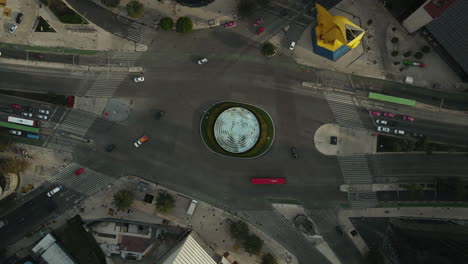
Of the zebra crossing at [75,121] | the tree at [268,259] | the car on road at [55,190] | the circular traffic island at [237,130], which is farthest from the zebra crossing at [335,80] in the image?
the car on road at [55,190]

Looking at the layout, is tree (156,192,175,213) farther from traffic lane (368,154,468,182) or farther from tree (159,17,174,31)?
traffic lane (368,154,468,182)

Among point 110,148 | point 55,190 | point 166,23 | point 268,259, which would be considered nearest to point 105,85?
point 110,148

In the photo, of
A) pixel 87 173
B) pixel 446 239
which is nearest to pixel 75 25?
pixel 87 173

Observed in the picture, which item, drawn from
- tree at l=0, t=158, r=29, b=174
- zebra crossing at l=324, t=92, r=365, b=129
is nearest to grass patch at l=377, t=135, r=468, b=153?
zebra crossing at l=324, t=92, r=365, b=129

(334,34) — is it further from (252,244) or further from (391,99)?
(252,244)

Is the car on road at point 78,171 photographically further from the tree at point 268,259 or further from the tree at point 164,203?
the tree at point 268,259

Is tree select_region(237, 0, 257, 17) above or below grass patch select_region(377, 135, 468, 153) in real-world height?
above

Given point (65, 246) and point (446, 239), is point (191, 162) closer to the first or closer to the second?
point (65, 246)
